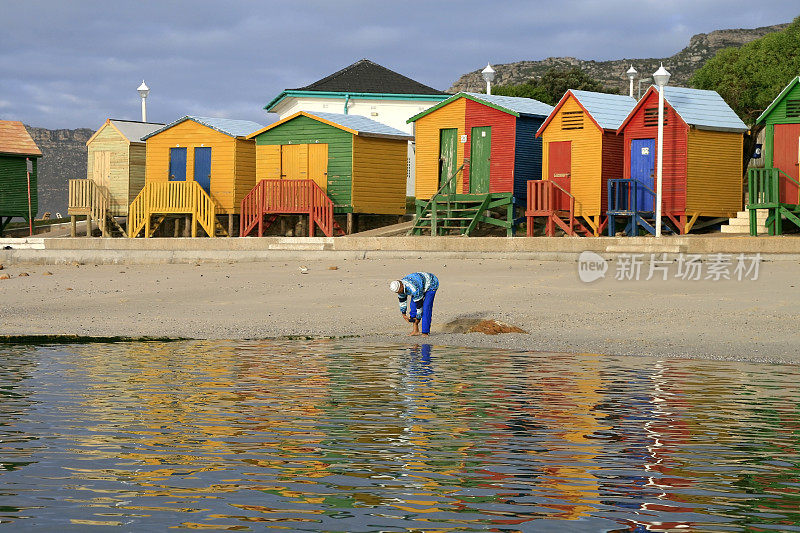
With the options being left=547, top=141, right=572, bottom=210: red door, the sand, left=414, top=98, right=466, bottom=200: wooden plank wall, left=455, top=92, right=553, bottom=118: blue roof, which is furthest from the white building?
the sand

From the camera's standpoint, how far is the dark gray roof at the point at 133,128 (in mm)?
42344

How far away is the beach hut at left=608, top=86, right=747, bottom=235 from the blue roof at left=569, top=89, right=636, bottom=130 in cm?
Answer: 70

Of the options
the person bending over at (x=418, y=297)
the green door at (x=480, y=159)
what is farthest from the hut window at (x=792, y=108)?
the person bending over at (x=418, y=297)

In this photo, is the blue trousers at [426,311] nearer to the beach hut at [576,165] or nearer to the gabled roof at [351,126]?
the beach hut at [576,165]

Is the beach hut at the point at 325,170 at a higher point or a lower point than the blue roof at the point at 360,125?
lower

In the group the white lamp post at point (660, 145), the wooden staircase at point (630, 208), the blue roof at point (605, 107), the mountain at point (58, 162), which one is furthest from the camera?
the mountain at point (58, 162)

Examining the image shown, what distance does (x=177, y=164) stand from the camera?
39.3 m

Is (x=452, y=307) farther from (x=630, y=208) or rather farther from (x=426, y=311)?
(x=630, y=208)

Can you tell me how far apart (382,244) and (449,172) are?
658 cm

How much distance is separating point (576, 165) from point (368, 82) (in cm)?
2445

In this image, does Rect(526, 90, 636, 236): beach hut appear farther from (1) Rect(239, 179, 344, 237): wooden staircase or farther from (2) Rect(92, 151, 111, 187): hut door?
(2) Rect(92, 151, 111, 187): hut door

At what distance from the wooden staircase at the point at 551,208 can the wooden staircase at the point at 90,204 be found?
53.8 ft

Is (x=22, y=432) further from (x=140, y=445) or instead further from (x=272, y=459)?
(x=272, y=459)

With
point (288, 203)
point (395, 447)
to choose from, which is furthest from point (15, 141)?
point (395, 447)
